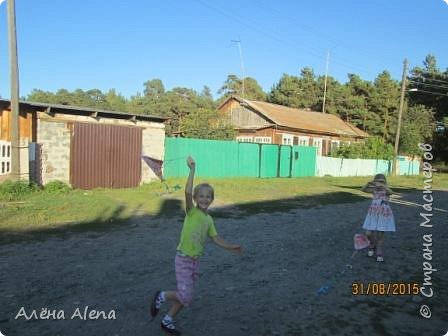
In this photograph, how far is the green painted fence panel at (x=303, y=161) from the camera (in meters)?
27.7

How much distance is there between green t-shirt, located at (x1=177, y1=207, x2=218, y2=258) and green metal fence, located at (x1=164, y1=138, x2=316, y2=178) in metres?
16.1

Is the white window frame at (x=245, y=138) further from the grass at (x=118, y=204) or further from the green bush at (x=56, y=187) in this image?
the green bush at (x=56, y=187)

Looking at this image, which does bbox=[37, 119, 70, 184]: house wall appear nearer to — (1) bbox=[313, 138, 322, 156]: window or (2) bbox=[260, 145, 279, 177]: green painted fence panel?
(2) bbox=[260, 145, 279, 177]: green painted fence panel

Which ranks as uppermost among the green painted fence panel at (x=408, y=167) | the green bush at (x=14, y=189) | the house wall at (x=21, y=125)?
the house wall at (x=21, y=125)

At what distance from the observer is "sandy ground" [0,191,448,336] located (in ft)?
13.3

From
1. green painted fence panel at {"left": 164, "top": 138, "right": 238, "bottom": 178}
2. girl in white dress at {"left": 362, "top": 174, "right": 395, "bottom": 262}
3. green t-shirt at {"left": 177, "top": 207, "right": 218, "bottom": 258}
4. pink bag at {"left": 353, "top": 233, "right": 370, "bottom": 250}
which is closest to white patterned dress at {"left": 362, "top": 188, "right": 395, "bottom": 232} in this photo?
girl in white dress at {"left": 362, "top": 174, "right": 395, "bottom": 262}

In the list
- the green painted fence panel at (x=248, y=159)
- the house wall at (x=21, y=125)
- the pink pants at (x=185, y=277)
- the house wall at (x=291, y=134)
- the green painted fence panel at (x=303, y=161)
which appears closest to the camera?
the pink pants at (x=185, y=277)

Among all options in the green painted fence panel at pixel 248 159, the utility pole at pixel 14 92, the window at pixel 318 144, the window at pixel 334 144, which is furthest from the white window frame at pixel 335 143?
the utility pole at pixel 14 92

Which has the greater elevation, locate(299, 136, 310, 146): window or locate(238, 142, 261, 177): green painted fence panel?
locate(299, 136, 310, 146): window

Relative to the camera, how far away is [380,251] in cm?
664

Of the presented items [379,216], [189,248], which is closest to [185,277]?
[189,248]

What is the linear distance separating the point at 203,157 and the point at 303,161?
888 cm

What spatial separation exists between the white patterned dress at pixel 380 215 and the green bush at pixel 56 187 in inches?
412

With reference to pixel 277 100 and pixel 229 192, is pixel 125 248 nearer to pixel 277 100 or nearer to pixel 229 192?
pixel 229 192
